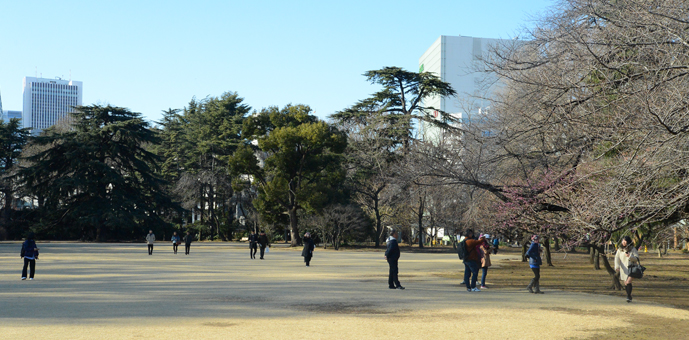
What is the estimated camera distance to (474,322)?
10344mm

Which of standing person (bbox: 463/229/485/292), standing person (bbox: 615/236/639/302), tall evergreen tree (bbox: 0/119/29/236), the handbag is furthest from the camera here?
tall evergreen tree (bbox: 0/119/29/236)

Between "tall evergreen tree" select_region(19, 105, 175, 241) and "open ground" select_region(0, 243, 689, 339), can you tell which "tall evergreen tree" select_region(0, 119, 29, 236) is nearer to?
"tall evergreen tree" select_region(19, 105, 175, 241)

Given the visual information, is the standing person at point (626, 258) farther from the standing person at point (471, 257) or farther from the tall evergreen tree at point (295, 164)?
the tall evergreen tree at point (295, 164)

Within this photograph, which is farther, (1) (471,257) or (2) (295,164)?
(2) (295,164)

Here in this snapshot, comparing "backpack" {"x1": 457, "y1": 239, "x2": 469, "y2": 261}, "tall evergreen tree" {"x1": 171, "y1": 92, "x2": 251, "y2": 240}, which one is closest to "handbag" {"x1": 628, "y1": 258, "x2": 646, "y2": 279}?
"backpack" {"x1": 457, "y1": 239, "x2": 469, "y2": 261}

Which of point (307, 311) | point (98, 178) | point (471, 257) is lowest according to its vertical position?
point (307, 311)

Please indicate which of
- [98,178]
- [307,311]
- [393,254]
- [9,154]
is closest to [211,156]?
[98,178]

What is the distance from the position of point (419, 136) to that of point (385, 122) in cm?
397

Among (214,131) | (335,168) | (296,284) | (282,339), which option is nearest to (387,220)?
(335,168)

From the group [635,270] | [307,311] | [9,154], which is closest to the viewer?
[307,311]

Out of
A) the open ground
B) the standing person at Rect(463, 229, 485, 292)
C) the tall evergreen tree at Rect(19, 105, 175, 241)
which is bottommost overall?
the open ground

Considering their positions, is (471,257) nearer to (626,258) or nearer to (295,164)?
(626,258)

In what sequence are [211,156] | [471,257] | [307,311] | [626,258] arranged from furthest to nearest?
[211,156] → [471,257] → [626,258] → [307,311]

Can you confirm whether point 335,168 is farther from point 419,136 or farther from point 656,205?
point 656,205
